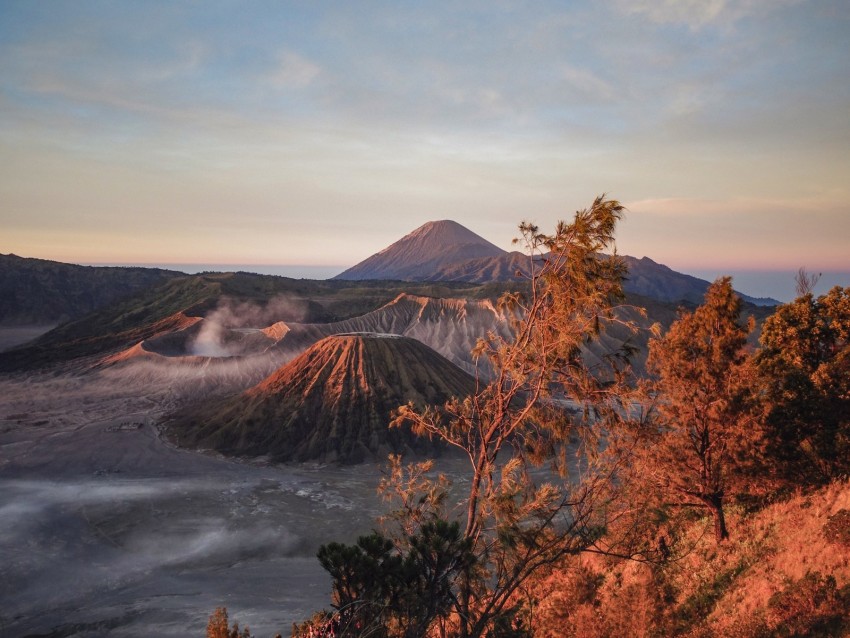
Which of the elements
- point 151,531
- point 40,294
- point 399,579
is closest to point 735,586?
point 399,579

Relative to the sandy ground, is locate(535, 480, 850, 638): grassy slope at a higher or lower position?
higher

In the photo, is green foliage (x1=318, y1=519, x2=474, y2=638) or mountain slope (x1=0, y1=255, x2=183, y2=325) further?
mountain slope (x1=0, y1=255, x2=183, y2=325)

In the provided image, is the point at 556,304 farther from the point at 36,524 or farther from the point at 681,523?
the point at 36,524

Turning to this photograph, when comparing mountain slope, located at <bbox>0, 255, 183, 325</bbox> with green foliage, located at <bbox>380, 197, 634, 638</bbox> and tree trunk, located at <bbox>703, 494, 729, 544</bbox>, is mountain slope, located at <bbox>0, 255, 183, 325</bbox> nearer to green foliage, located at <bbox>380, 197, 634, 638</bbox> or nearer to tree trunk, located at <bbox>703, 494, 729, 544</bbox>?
tree trunk, located at <bbox>703, 494, 729, 544</bbox>

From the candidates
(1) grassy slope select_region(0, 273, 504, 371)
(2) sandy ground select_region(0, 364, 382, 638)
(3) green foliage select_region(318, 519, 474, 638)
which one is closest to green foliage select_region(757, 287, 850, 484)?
(3) green foliage select_region(318, 519, 474, 638)

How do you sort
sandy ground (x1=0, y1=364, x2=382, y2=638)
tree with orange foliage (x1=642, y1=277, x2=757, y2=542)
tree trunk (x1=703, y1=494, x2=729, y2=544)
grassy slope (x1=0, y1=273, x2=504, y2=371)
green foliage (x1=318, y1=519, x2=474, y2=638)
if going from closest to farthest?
green foliage (x1=318, y1=519, x2=474, y2=638) → tree with orange foliage (x1=642, y1=277, x2=757, y2=542) → tree trunk (x1=703, y1=494, x2=729, y2=544) → sandy ground (x1=0, y1=364, x2=382, y2=638) → grassy slope (x1=0, y1=273, x2=504, y2=371)

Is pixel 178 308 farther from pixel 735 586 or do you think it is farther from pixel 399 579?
pixel 735 586
